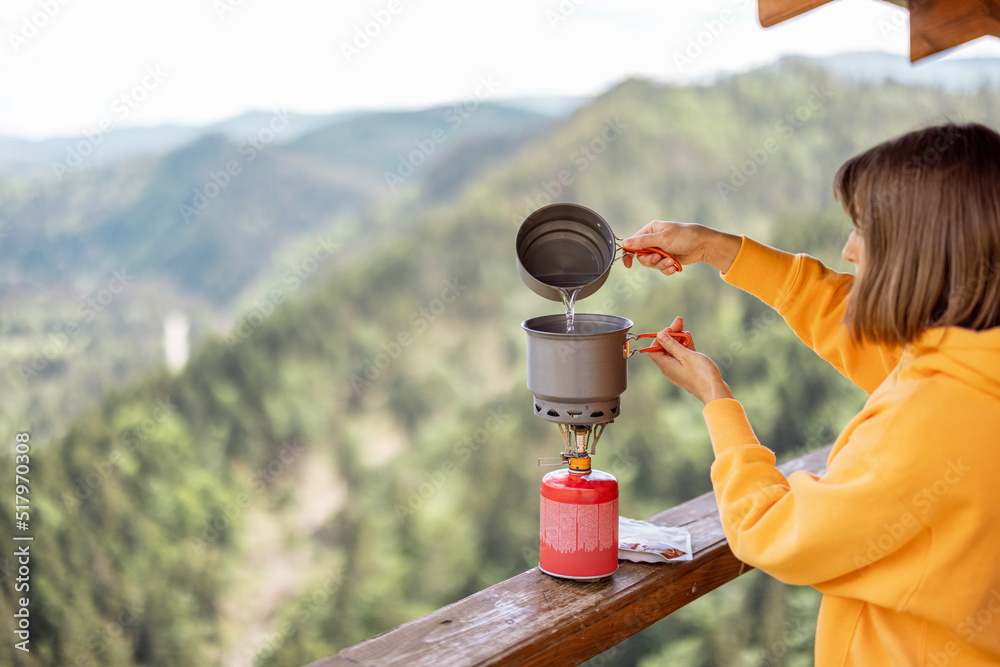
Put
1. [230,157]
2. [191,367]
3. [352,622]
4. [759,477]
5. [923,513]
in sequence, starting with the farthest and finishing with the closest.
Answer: [230,157]
[191,367]
[352,622]
[759,477]
[923,513]

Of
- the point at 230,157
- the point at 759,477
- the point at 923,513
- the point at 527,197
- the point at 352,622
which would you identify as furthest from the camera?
the point at 527,197

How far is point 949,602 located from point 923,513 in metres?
0.15

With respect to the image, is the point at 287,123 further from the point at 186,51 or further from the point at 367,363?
the point at 367,363

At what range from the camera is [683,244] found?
61.1 inches

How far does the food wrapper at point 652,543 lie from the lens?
1430mm

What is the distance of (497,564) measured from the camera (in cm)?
553

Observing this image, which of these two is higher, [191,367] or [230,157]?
[230,157]

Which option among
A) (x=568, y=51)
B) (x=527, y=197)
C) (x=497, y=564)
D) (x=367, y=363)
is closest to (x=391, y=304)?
(x=367, y=363)
